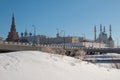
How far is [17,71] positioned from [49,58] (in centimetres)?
247

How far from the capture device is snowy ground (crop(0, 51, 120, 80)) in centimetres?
1068

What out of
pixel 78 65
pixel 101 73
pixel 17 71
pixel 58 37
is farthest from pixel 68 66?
pixel 58 37

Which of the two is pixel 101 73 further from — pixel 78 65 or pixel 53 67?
pixel 53 67

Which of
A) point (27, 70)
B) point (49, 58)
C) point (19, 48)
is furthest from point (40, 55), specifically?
point (19, 48)

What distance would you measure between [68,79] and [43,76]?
98 centimetres

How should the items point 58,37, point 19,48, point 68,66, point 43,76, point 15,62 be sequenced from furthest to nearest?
point 58,37
point 19,48
point 68,66
point 15,62
point 43,76

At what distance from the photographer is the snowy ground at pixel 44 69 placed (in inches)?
420

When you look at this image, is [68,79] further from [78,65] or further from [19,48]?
[19,48]

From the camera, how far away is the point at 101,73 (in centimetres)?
1324

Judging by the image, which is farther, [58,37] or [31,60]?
[58,37]

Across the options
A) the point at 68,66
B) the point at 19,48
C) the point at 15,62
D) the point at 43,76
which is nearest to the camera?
the point at 43,76

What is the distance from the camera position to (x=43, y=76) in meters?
10.8

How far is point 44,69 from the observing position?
1141 cm

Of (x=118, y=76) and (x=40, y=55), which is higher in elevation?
(x=40, y=55)
